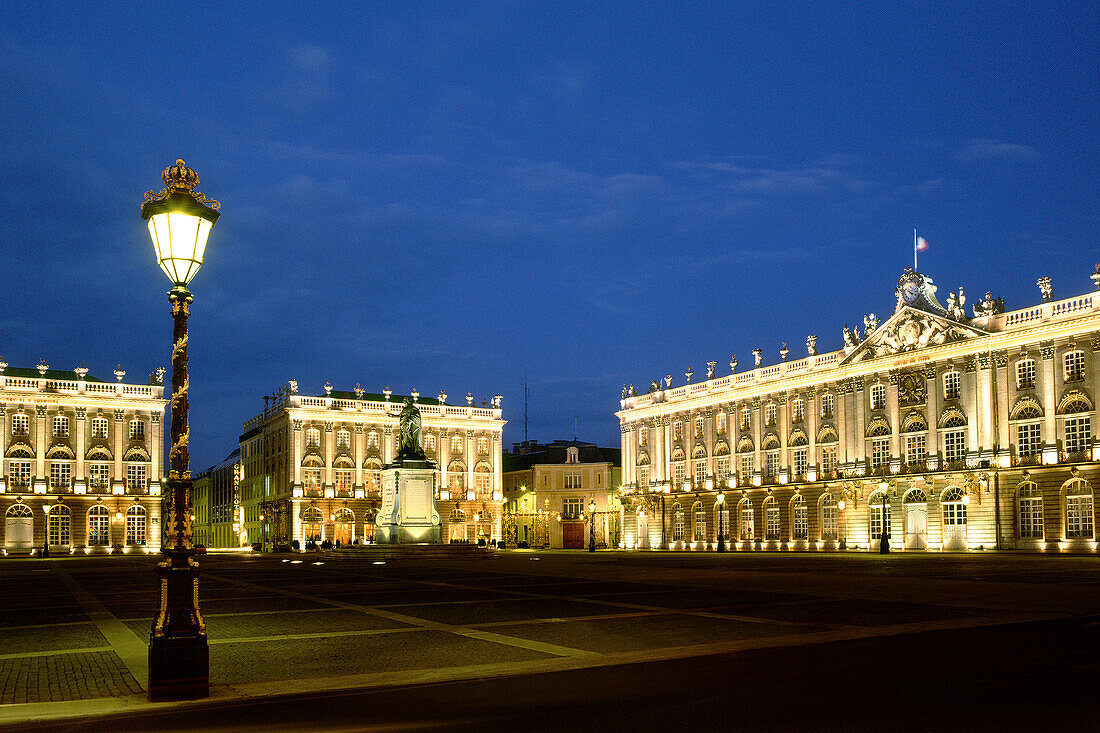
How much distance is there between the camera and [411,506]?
58156 mm

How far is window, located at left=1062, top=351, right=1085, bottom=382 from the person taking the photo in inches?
2448

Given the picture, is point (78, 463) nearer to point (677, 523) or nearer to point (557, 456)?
point (557, 456)

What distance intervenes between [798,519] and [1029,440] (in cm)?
2164

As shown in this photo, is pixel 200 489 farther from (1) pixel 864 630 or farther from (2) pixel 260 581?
(1) pixel 864 630

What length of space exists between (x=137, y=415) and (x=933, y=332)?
69.4 meters

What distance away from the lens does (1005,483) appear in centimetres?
6531

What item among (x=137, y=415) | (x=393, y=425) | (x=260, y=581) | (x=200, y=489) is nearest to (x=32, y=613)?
(x=260, y=581)

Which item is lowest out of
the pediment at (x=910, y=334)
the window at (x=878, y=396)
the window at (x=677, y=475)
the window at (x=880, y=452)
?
the window at (x=677, y=475)

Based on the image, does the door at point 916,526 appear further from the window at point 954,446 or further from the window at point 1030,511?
the window at point 1030,511

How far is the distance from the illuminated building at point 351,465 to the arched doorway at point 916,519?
43.9 metres

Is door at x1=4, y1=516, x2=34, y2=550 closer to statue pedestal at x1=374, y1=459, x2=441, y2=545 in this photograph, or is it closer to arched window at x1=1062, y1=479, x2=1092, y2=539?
statue pedestal at x1=374, y1=459, x2=441, y2=545

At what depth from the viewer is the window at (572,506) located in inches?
4346

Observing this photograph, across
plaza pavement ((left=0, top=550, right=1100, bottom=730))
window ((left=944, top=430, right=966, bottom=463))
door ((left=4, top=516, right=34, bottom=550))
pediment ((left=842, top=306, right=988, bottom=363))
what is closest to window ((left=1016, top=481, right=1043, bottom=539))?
window ((left=944, top=430, right=966, bottom=463))

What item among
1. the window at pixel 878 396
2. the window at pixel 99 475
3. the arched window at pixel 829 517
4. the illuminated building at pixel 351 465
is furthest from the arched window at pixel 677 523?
the window at pixel 99 475
